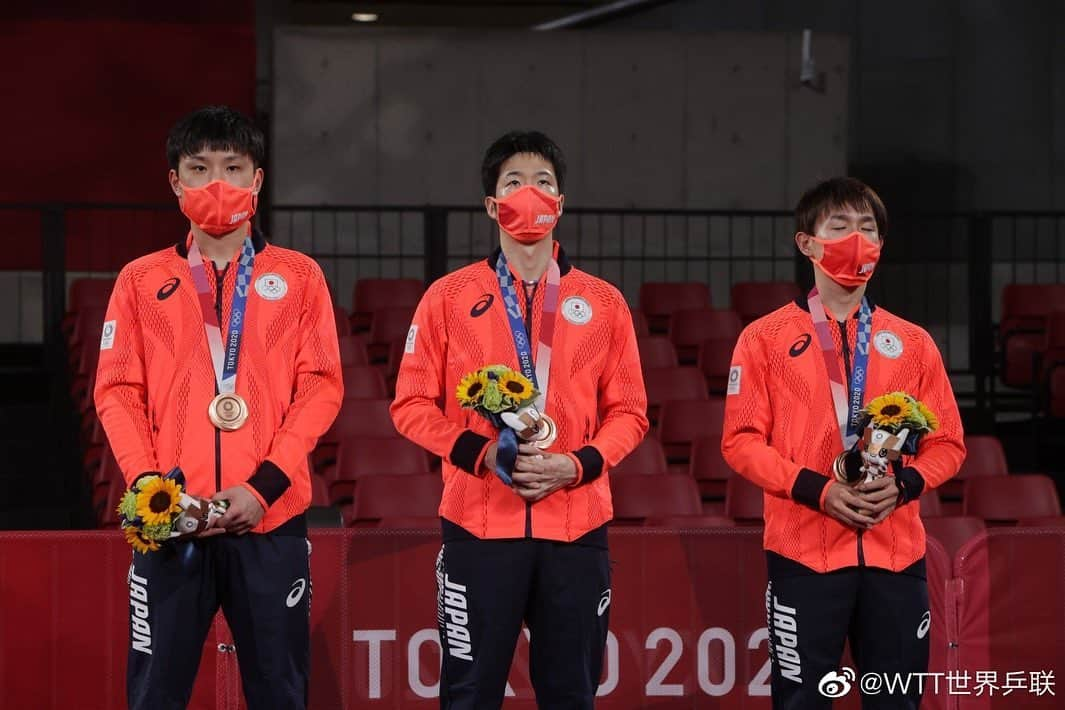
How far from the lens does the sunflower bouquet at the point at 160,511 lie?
3.95 meters

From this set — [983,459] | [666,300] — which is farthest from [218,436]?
[666,300]

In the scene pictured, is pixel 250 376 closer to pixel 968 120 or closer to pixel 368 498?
pixel 368 498

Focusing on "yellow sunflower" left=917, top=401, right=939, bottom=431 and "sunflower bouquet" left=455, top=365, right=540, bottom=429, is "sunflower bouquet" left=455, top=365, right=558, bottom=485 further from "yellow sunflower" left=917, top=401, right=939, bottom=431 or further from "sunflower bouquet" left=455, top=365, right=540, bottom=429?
"yellow sunflower" left=917, top=401, right=939, bottom=431

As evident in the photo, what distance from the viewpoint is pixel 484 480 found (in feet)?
14.3

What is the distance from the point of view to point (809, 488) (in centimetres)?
452

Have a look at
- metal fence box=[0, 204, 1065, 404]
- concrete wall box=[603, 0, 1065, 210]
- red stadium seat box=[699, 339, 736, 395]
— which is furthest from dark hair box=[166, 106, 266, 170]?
concrete wall box=[603, 0, 1065, 210]

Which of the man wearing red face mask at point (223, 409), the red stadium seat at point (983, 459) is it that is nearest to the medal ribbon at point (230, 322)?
the man wearing red face mask at point (223, 409)

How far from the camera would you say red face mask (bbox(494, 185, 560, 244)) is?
14.4ft

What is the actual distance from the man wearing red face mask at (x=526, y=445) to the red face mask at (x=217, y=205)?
1.89ft

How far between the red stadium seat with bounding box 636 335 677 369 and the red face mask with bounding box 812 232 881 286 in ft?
17.3

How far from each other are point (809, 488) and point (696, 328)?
6.28 meters

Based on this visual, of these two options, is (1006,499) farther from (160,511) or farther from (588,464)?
(160,511)

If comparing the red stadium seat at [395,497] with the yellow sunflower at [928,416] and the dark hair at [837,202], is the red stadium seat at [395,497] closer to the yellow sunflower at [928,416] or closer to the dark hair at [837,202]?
the dark hair at [837,202]

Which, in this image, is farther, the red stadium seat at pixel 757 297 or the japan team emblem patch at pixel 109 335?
the red stadium seat at pixel 757 297
